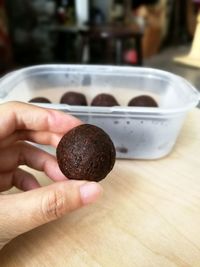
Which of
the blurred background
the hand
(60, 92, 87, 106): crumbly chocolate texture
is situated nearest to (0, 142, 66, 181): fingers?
the hand

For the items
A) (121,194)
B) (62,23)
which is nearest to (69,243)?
(121,194)

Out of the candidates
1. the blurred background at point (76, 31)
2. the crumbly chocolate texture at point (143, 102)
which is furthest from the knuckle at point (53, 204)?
the blurred background at point (76, 31)

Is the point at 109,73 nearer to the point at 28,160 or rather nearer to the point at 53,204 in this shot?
the point at 28,160

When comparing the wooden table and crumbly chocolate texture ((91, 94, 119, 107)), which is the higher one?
crumbly chocolate texture ((91, 94, 119, 107))

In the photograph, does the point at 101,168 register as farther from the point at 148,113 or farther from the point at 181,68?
the point at 181,68

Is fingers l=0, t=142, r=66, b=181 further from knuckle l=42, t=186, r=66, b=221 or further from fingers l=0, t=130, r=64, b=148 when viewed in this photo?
knuckle l=42, t=186, r=66, b=221

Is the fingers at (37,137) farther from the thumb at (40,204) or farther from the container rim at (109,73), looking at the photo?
the thumb at (40,204)
